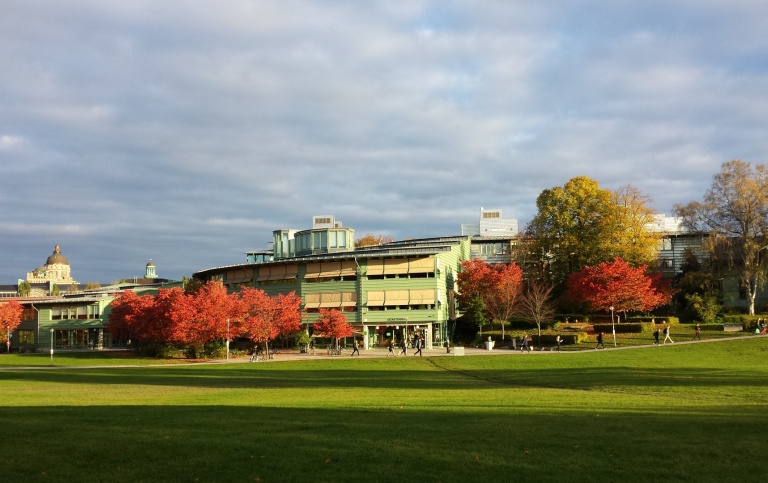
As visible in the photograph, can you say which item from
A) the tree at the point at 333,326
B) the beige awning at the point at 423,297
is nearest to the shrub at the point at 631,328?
the beige awning at the point at 423,297

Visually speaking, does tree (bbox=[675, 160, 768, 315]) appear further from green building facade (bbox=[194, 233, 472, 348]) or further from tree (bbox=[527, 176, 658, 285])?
green building facade (bbox=[194, 233, 472, 348])

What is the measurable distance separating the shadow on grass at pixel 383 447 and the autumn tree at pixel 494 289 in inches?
1909

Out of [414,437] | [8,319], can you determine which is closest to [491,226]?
[8,319]

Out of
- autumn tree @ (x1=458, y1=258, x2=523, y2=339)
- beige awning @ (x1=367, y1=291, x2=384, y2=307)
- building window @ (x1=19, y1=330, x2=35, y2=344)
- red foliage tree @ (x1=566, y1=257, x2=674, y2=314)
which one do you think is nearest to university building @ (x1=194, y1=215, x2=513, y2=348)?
beige awning @ (x1=367, y1=291, x2=384, y2=307)

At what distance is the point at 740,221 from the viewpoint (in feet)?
203

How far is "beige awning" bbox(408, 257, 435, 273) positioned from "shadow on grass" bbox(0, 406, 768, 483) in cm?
5355

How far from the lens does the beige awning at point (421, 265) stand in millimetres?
69688

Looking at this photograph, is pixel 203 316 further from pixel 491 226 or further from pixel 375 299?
pixel 491 226

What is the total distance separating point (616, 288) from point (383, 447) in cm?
5209

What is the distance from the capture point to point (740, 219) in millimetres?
61969

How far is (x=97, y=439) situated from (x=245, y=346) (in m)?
61.3

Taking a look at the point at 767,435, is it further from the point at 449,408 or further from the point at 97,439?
the point at 97,439

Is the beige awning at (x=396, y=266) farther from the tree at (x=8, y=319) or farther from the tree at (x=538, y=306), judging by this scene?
the tree at (x=8, y=319)

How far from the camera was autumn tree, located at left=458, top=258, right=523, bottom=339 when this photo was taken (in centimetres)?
6438
